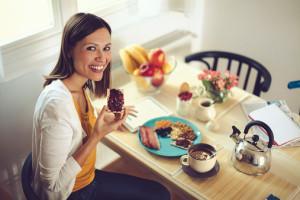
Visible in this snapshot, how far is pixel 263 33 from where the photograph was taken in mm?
2672

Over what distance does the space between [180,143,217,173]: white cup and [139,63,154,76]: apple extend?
0.55 m

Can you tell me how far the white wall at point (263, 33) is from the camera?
2557 mm

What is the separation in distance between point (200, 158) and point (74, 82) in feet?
1.89

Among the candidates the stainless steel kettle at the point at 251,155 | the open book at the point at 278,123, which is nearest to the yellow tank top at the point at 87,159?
the stainless steel kettle at the point at 251,155

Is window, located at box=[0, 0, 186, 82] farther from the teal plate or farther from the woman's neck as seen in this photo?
the teal plate

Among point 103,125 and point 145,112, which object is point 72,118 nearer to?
point 103,125

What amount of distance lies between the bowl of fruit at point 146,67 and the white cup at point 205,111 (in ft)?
0.89

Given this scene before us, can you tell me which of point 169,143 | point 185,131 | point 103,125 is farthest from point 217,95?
point 103,125

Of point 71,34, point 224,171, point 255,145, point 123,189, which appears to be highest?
point 71,34

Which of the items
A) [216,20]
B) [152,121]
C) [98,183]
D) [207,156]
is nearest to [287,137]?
[207,156]

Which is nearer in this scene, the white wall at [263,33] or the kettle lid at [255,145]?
the kettle lid at [255,145]

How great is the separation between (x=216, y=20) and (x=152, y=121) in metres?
1.17

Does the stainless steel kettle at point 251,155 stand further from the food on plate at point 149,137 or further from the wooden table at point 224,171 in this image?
the food on plate at point 149,137

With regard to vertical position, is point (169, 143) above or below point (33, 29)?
below
